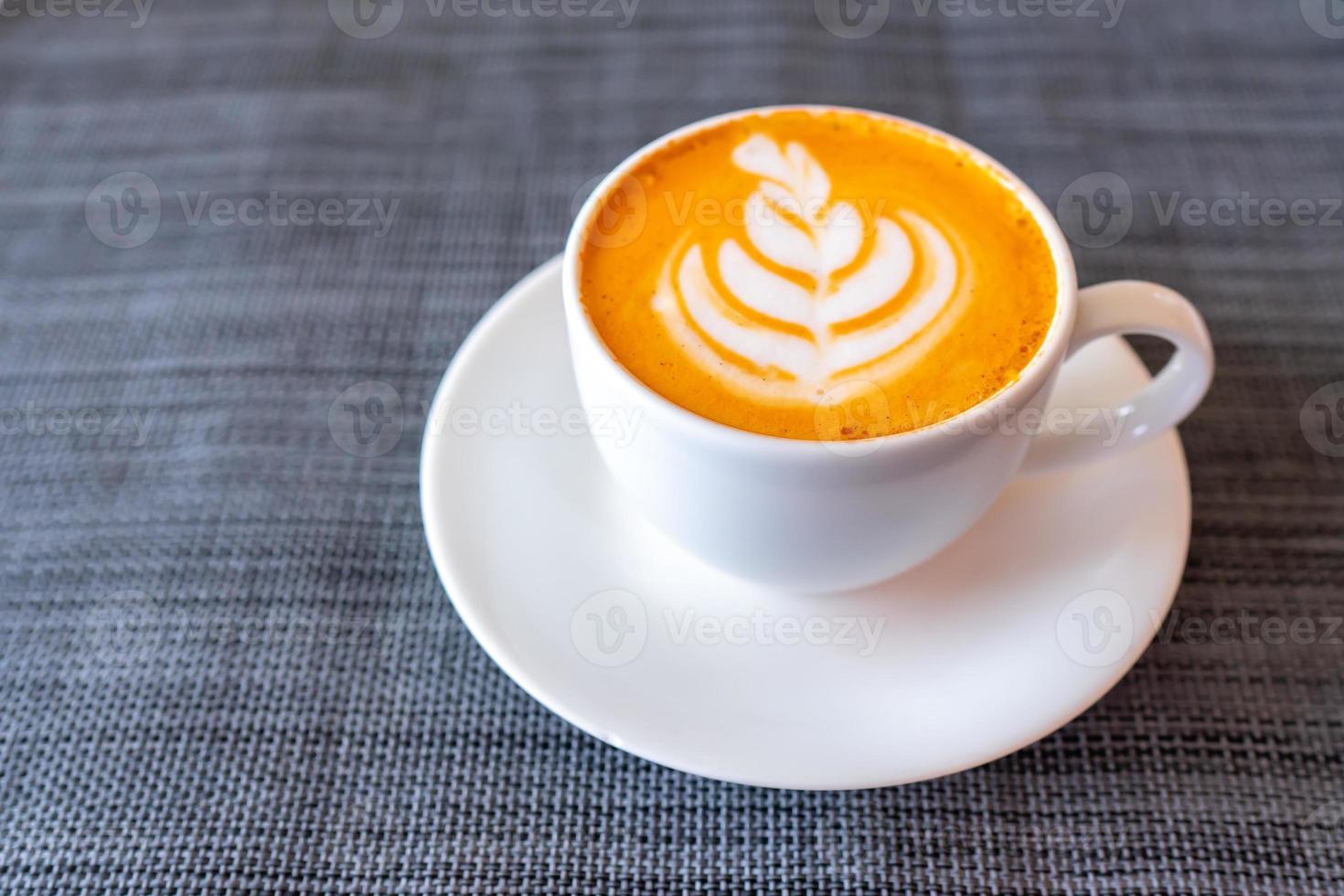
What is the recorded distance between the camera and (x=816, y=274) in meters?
0.70

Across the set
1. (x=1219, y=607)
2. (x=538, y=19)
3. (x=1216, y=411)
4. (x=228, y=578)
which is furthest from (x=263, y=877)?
(x=538, y=19)

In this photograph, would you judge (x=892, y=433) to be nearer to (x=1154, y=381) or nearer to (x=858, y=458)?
(x=858, y=458)

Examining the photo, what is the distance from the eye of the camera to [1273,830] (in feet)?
2.31

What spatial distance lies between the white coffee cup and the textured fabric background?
17 centimetres

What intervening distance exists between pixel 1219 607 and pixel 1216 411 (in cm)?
22

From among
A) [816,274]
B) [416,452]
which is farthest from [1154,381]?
[416,452]

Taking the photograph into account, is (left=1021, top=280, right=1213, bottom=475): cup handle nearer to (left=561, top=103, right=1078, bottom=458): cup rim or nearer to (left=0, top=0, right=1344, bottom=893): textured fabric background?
(left=561, top=103, right=1078, bottom=458): cup rim

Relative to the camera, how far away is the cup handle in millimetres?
694

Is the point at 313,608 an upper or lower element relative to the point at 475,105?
lower

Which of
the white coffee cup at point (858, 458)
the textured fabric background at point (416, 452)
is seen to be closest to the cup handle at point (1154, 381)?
the white coffee cup at point (858, 458)

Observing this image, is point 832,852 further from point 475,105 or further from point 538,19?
point 538,19

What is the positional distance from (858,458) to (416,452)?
0.49 m

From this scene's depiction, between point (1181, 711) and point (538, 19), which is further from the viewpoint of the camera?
point (538, 19)

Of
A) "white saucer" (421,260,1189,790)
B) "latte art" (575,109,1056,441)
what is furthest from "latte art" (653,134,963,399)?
"white saucer" (421,260,1189,790)
